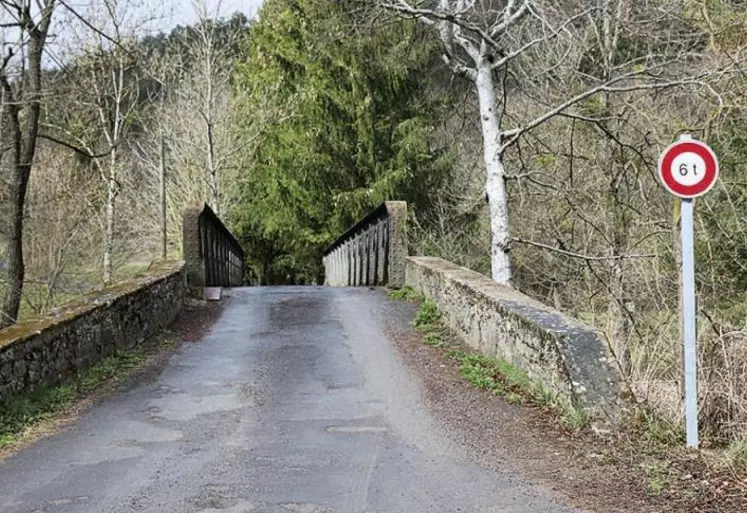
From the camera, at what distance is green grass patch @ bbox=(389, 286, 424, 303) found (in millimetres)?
11432

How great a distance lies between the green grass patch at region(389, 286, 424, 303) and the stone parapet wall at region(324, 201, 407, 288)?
2.51ft

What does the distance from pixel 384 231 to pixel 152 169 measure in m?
17.3

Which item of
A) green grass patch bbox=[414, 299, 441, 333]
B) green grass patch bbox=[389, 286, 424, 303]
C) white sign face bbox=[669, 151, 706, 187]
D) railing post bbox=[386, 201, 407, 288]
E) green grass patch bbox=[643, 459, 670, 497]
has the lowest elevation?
green grass patch bbox=[643, 459, 670, 497]

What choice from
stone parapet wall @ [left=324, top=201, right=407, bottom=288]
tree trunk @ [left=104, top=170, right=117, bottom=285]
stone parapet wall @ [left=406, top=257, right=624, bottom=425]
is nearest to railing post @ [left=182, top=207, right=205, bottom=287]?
stone parapet wall @ [left=324, top=201, right=407, bottom=288]

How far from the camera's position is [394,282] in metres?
12.9

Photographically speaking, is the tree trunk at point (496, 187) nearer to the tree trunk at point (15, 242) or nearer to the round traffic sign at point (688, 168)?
the round traffic sign at point (688, 168)

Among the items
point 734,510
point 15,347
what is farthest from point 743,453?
point 15,347

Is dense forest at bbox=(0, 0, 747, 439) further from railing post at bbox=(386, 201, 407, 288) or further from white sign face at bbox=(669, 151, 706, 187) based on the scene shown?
railing post at bbox=(386, 201, 407, 288)

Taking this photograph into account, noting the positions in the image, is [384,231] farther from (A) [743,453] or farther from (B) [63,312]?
(A) [743,453]

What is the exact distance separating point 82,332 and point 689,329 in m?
4.89

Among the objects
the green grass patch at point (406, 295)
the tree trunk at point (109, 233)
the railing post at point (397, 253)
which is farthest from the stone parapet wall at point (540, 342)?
the tree trunk at point (109, 233)

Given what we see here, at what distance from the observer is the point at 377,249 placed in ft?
47.6

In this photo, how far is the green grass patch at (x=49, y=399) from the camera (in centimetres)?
515

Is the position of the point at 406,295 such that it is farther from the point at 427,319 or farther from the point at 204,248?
the point at 204,248
